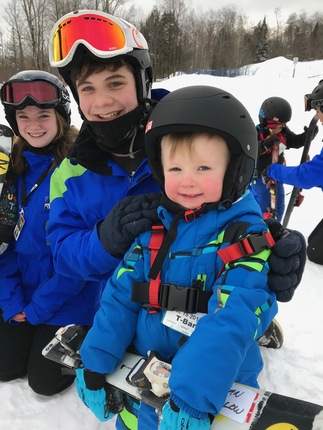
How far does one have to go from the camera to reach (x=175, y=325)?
140 centimetres

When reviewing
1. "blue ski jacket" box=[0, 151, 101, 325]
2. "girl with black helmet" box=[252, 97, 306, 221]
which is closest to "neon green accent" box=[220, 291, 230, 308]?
"blue ski jacket" box=[0, 151, 101, 325]

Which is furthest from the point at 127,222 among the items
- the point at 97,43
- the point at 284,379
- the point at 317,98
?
the point at 317,98

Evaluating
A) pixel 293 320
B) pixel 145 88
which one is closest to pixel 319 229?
pixel 293 320

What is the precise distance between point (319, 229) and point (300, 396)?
8.30ft

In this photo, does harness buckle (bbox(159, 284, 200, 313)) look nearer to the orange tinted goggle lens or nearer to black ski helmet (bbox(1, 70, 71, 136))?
the orange tinted goggle lens

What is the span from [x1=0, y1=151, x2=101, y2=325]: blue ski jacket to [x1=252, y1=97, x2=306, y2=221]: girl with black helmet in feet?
9.37

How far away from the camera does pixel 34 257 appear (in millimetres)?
2588

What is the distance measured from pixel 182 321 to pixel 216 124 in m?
0.80

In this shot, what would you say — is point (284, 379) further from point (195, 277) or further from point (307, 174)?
point (307, 174)

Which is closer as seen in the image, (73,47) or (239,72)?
(73,47)

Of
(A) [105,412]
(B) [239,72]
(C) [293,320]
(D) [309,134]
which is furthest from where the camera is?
(B) [239,72]

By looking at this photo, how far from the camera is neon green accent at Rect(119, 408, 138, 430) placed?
1688mm

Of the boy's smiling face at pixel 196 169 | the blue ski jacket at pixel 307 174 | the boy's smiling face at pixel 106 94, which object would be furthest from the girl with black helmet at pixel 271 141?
the boy's smiling face at pixel 196 169

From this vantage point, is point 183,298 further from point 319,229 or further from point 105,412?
point 319,229
